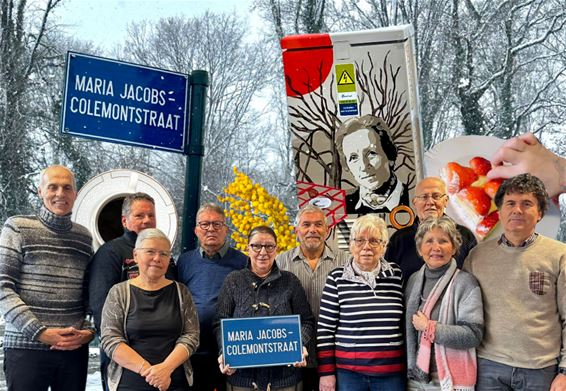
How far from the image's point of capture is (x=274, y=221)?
3512 millimetres

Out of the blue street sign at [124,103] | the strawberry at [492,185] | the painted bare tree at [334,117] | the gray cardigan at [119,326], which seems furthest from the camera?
the strawberry at [492,185]

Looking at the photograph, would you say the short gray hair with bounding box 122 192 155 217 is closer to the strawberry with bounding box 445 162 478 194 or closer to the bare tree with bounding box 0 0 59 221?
the strawberry with bounding box 445 162 478 194

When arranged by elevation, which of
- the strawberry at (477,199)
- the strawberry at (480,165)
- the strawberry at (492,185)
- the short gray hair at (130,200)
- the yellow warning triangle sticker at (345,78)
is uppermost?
the yellow warning triangle sticker at (345,78)

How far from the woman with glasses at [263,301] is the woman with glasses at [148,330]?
0.53 ft

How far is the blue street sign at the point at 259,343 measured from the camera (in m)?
2.23

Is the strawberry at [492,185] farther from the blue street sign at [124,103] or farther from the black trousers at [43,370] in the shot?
the black trousers at [43,370]

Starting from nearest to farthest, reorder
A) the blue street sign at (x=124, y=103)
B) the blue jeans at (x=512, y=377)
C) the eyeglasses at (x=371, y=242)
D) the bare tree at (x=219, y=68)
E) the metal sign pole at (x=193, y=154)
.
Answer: the blue jeans at (x=512, y=377) < the eyeglasses at (x=371, y=242) < the blue street sign at (x=124, y=103) < the metal sign pole at (x=193, y=154) < the bare tree at (x=219, y=68)

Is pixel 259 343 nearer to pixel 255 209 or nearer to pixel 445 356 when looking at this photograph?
pixel 445 356

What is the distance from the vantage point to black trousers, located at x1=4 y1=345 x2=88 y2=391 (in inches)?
90.7

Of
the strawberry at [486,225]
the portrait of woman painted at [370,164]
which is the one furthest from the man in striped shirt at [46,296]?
the strawberry at [486,225]

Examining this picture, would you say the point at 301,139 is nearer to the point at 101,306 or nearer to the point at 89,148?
the point at 101,306

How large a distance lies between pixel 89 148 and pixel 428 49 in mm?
3077

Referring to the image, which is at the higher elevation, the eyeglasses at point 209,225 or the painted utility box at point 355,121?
the painted utility box at point 355,121

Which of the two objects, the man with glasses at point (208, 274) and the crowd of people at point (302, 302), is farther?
the man with glasses at point (208, 274)
